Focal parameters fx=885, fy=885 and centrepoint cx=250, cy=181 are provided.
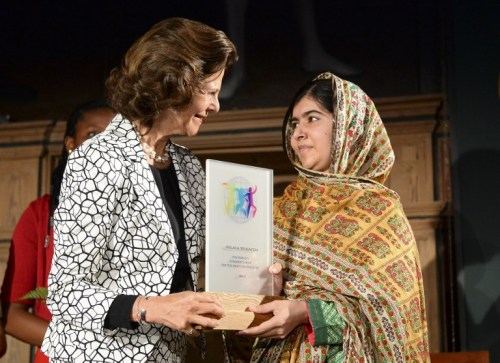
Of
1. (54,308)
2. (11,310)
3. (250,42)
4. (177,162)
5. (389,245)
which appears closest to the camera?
(54,308)

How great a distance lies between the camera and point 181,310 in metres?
1.80

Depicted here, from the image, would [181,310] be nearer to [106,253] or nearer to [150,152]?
[106,253]

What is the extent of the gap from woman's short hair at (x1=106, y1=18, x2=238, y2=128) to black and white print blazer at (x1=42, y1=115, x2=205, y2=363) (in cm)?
9

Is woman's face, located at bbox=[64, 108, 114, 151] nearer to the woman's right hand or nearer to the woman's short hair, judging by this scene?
the woman's short hair

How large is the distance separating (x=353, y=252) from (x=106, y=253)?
28.4 inches

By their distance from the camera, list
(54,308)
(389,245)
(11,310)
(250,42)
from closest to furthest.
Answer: (54,308) < (389,245) < (11,310) < (250,42)

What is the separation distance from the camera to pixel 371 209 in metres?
2.42

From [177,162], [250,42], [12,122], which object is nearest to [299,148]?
[177,162]

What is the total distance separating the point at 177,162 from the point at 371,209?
0.58 meters

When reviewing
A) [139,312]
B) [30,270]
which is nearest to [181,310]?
[139,312]

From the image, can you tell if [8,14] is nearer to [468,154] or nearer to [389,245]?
[468,154]

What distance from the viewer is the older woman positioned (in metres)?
1.84

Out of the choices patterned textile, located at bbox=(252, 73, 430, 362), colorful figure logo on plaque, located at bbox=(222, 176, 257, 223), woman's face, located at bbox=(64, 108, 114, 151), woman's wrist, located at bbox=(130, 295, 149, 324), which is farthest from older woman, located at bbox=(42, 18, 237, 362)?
woman's face, located at bbox=(64, 108, 114, 151)

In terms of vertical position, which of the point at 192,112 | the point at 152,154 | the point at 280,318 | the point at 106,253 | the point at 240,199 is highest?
the point at 192,112
